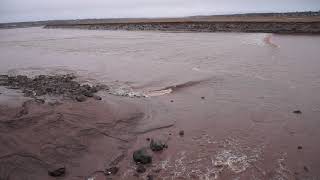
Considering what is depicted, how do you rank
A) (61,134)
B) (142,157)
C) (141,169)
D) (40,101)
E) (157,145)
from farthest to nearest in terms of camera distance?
(40,101) → (61,134) → (157,145) → (142,157) → (141,169)

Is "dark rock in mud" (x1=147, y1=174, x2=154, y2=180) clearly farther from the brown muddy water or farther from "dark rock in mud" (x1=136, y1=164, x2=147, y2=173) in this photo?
"dark rock in mud" (x1=136, y1=164, x2=147, y2=173)

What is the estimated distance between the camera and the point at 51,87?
435 inches

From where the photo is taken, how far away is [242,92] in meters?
11.5

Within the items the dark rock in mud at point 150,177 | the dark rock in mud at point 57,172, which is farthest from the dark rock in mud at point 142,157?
the dark rock in mud at point 57,172

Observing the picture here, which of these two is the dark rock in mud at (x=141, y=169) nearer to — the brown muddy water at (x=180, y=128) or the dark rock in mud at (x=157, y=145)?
the brown muddy water at (x=180, y=128)

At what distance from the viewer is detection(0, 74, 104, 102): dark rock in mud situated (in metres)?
10.3

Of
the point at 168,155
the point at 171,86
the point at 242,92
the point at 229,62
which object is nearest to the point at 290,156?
the point at 168,155

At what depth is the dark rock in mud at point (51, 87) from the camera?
10305mm

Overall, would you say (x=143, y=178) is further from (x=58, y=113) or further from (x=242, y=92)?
(x=242, y=92)

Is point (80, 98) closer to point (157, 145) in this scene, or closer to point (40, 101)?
point (40, 101)

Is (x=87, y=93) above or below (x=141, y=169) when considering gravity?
above

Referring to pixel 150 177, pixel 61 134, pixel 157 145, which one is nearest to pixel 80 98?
pixel 61 134

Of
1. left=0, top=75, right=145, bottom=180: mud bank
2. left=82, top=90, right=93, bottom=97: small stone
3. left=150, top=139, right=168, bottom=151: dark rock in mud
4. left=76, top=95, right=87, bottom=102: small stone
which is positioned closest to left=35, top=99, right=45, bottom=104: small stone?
left=0, top=75, right=145, bottom=180: mud bank

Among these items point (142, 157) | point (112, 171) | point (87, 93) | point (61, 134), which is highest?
point (87, 93)
